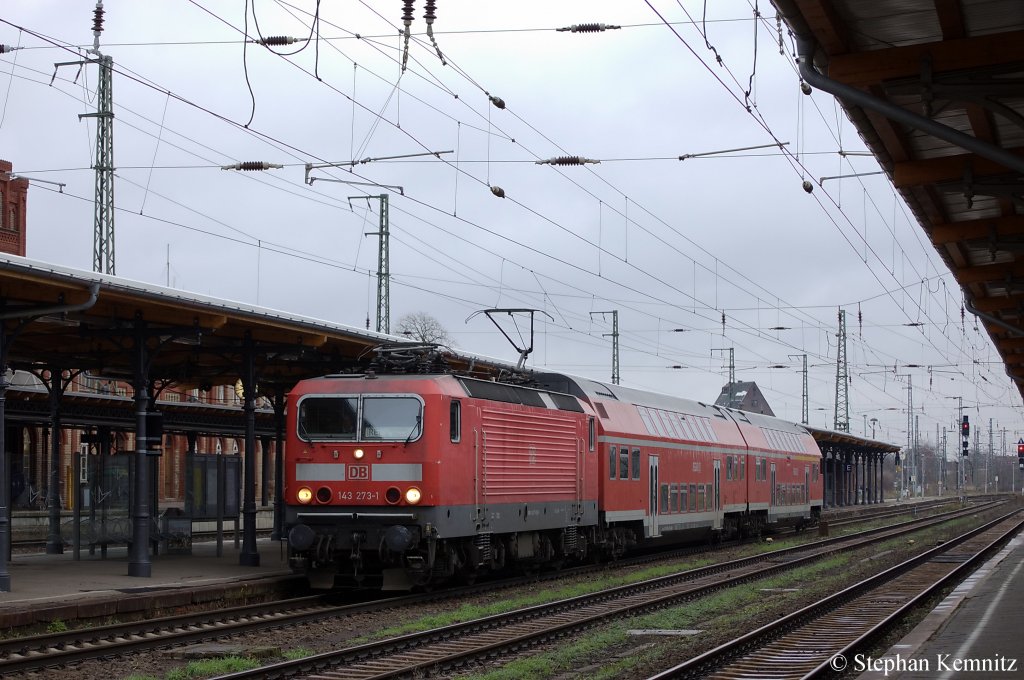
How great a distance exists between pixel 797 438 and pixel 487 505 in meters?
24.9

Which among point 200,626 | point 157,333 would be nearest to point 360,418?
point 157,333

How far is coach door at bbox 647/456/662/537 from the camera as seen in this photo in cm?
2675

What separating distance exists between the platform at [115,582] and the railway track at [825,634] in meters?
7.54

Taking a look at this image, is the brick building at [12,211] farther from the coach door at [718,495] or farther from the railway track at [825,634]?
the railway track at [825,634]

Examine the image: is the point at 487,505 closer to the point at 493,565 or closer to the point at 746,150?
the point at 493,565

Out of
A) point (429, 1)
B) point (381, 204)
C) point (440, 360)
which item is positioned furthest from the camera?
point (381, 204)

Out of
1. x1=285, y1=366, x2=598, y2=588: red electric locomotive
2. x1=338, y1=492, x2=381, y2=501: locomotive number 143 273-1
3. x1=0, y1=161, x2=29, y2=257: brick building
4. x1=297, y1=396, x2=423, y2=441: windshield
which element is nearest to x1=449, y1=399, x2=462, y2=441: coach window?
x1=285, y1=366, x2=598, y2=588: red electric locomotive

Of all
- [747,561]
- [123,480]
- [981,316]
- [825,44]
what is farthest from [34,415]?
[825,44]

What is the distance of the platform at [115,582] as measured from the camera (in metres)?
14.9

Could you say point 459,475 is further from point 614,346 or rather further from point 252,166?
point 614,346

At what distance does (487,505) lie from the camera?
19.4 m

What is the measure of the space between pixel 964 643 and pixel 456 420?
818 cm

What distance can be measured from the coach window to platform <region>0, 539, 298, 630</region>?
12.2ft

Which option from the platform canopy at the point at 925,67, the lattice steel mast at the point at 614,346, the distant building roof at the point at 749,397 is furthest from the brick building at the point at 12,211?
the distant building roof at the point at 749,397
